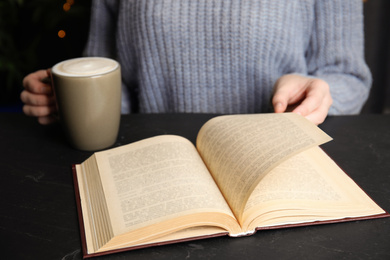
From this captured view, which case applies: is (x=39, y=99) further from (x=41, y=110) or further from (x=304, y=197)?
(x=304, y=197)

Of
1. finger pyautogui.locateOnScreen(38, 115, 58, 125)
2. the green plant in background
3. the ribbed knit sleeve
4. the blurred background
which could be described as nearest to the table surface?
finger pyautogui.locateOnScreen(38, 115, 58, 125)

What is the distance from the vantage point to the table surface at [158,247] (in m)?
0.41

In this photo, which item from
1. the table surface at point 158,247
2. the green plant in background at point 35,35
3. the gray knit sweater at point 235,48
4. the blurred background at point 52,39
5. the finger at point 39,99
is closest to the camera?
the table surface at point 158,247

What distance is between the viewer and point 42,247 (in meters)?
0.42

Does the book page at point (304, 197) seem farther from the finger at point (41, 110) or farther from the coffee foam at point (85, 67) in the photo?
the finger at point (41, 110)

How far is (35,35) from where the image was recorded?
2.07 meters

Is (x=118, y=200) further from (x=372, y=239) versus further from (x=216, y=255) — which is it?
(x=372, y=239)

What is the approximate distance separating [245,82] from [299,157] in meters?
0.38

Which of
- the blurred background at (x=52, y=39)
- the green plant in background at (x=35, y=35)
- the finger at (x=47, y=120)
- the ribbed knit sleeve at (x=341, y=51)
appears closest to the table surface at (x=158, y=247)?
the finger at (x=47, y=120)

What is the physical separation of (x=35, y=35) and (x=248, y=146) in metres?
1.90

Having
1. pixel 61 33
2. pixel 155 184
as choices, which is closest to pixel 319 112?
pixel 155 184

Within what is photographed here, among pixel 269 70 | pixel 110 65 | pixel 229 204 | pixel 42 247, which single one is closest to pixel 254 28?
pixel 269 70

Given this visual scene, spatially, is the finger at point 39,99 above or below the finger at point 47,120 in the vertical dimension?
above

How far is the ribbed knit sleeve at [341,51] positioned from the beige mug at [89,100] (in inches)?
18.7
